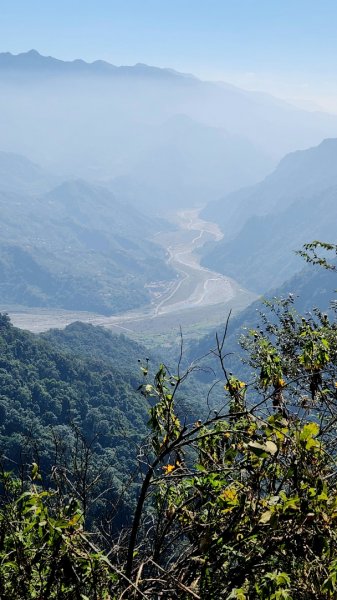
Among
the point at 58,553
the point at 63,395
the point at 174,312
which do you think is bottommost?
the point at 58,553

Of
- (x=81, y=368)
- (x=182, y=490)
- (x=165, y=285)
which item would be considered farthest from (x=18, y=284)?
(x=182, y=490)

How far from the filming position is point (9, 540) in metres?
3.68

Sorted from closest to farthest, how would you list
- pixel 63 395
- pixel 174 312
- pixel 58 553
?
pixel 58 553 → pixel 63 395 → pixel 174 312

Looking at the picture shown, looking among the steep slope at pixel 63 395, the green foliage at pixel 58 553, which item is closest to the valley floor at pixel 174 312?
the steep slope at pixel 63 395

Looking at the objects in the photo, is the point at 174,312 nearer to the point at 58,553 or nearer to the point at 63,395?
the point at 63,395

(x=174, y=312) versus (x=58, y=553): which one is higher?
(x=174, y=312)

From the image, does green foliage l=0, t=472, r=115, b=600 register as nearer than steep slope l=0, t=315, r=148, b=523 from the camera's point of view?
Yes

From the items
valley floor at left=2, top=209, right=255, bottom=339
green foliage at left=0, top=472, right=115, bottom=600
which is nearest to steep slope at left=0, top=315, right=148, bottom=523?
green foliage at left=0, top=472, right=115, bottom=600

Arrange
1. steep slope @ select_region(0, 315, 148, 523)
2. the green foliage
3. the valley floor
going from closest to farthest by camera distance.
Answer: the green foliage, steep slope @ select_region(0, 315, 148, 523), the valley floor

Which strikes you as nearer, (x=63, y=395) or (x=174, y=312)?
(x=63, y=395)

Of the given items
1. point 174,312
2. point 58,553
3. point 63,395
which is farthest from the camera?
point 174,312

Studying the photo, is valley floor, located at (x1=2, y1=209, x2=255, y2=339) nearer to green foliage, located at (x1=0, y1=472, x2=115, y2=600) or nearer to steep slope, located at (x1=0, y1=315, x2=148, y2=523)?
steep slope, located at (x1=0, y1=315, x2=148, y2=523)

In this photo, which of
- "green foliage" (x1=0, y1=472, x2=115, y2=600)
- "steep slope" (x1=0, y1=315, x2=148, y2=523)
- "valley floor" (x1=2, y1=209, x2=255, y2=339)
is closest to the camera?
"green foliage" (x1=0, y1=472, x2=115, y2=600)

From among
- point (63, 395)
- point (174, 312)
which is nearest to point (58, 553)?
point (63, 395)
